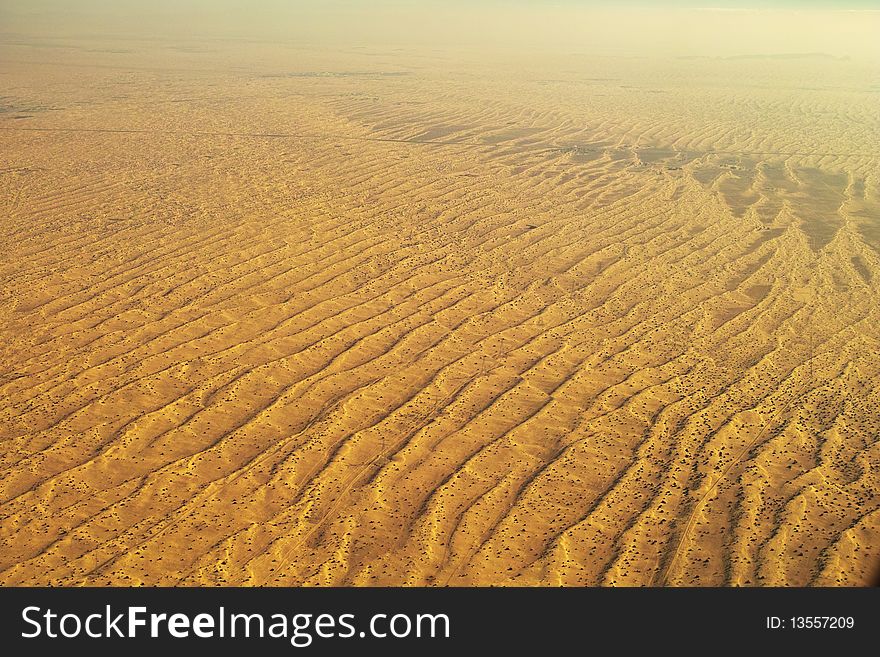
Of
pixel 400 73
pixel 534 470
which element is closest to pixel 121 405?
pixel 534 470

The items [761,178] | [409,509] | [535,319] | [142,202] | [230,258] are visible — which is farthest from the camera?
[761,178]

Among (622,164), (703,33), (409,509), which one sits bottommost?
(409,509)

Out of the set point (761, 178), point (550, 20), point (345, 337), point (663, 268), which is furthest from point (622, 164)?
point (550, 20)

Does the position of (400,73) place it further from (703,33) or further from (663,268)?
(703,33)

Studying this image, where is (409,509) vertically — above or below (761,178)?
below

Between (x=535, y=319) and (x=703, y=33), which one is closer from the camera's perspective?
(x=535, y=319)

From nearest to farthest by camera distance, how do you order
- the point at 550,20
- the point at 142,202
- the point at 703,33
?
the point at 142,202, the point at 703,33, the point at 550,20
